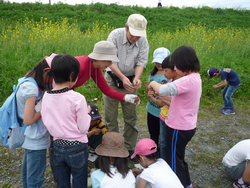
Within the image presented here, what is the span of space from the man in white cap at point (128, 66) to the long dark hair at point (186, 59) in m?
0.77

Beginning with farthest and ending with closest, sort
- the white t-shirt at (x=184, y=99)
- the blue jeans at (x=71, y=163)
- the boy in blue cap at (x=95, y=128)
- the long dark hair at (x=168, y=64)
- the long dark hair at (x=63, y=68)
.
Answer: the boy in blue cap at (x=95, y=128) → the long dark hair at (x=168, y=64) → the white t-shirt at (x=184, y=99) → the blue jeans at (x=71, y=163) → the long dark hair at (x=63, y=68)

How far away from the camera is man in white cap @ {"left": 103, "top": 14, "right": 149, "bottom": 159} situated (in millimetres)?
2510

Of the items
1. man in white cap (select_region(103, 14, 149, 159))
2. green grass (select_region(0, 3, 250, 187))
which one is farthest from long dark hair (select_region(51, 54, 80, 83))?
green grass (select_region(0, 3, 250, 187))

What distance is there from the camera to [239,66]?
7.23m

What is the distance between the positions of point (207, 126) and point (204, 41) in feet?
19.5

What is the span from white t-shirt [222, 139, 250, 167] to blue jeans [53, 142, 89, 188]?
6.22 ft

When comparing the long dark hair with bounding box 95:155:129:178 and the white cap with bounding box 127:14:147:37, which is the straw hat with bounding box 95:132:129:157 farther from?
the white cap with bounding box 127:14:147:37

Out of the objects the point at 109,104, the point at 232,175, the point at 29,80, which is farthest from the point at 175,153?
the point at 29,80

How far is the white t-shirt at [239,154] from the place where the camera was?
2.35 metres

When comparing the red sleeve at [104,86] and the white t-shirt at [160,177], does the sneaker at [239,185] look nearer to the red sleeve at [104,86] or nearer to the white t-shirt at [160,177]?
the white t-shirt at [160,177]

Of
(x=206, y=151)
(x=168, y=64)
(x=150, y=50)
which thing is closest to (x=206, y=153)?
(x=206, y=151)

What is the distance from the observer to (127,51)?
276cm

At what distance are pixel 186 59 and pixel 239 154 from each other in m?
1.51

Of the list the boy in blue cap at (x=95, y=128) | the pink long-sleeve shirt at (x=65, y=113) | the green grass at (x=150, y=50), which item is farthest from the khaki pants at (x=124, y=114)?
the pink long-sleeve shirt at (x=65, y=113)
